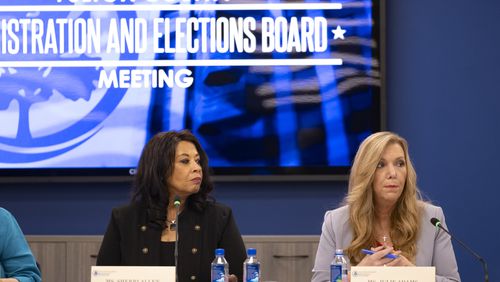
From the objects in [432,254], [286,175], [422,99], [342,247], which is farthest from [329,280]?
[422,99]

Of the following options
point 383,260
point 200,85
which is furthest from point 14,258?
point 200,85

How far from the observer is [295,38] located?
5.38 m

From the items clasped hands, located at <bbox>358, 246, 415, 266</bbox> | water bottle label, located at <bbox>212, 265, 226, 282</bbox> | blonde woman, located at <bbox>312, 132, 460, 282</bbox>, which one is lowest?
water bottle label, located at <bbox>212, 265, 226, 282</bbox>

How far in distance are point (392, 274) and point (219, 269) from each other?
75 cm

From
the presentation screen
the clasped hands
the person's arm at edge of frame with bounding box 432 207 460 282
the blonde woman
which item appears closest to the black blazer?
the blonde woman

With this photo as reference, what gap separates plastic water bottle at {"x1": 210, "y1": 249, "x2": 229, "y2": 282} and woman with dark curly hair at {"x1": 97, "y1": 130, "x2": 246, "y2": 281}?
310mm

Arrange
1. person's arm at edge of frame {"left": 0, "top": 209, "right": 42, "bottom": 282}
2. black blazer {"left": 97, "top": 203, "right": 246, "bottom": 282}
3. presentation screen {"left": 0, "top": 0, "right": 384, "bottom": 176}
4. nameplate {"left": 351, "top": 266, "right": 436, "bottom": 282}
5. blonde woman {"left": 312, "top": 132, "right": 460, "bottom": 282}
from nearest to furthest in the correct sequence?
nameplate {"left": 351, "top": 266, "right": 436, "bottom": 282}
person's arm at edge of frame {"left": 0, "top": 209, "right": 42, "bottom": 282}
blonde woman {"left": 312, "top": 132, "right": 460, "bottom": 282}
black blazer {"left": 97, "top": 203, "right": 246, "bottom": 282}
presentation screen {"left": 0, "top": 0, "right": 384, "bottom": 176}

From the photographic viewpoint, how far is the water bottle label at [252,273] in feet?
11.4

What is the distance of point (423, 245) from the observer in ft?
12.5

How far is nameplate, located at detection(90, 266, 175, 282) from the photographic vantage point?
320cm

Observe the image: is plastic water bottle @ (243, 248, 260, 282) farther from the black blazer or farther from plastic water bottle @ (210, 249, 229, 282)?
the black blazer

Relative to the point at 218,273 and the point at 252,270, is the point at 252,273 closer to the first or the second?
the point at 252,270

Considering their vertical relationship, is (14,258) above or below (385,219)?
below

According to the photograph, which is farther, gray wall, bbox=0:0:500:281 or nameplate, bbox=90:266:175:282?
gray wall, bbox=0:0:500:281
